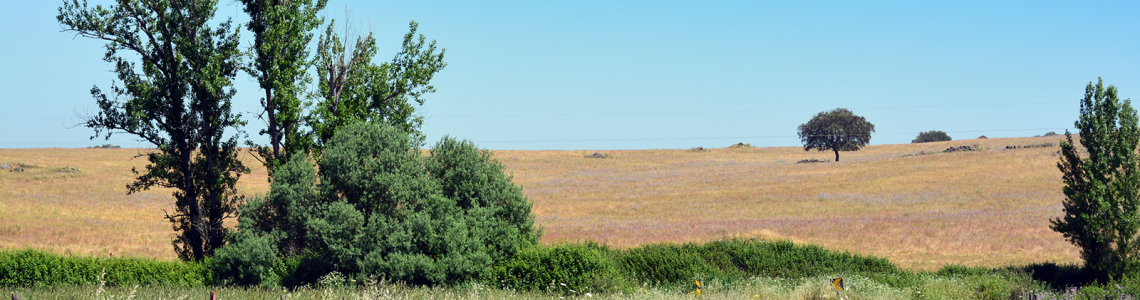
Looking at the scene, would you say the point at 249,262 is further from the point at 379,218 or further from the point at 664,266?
the point at 664,266

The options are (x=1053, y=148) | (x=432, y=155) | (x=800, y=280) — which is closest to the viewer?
(x=800, y=280)

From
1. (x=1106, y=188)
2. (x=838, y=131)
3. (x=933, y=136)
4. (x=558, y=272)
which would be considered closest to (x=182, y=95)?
(x=558, y=272)

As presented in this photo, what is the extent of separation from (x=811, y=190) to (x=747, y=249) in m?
37.9

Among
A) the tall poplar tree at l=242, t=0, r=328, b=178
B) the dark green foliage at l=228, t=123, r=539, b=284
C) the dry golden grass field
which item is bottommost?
the dry golden grass field

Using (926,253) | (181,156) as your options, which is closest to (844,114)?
(926,253)

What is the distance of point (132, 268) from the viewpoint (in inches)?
628

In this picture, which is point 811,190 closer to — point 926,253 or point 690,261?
point 926,253

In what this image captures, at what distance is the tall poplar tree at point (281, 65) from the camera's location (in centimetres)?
1972

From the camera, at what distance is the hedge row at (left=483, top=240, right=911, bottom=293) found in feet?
51.6

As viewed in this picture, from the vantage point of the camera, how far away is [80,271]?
52.2 ft

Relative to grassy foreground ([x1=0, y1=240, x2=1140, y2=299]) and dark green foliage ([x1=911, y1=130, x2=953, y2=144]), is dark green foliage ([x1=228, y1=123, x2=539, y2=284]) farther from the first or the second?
dark green foliage ([x1=911, y1=130, x2=953, y2=144])

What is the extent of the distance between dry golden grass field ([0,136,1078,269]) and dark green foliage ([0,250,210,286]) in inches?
282

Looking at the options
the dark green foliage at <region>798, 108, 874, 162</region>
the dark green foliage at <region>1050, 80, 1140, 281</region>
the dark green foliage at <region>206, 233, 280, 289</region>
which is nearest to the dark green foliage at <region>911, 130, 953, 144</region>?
the dark green foliage at <region>798, 108, 874, 162</region>

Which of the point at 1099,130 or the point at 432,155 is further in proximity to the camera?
the point at 1099,130
